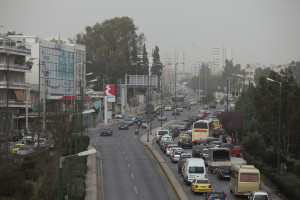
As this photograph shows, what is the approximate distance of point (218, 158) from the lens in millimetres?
51781

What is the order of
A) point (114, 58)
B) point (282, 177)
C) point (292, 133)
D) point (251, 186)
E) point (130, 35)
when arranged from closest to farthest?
1. point (251, 186)
2. point (282, 177)
3. point (292, 133)
4. point (114, 58)
5. point (130, 35)

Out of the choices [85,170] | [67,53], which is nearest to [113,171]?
[85,170]

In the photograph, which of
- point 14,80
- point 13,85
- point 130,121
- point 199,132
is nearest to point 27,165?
point 199,132

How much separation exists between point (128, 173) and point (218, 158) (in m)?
8.21

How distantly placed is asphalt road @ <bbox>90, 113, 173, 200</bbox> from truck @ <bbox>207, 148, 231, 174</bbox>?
4950mm

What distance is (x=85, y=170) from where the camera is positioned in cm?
5147

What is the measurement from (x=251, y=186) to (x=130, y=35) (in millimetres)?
117127

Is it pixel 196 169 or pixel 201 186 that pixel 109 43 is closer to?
pixel 196 169

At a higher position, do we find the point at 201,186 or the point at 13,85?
the point at 13,85

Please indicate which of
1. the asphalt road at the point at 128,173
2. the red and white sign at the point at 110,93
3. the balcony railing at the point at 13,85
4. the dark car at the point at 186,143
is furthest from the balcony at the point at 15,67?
the dark car at the point at 186,143

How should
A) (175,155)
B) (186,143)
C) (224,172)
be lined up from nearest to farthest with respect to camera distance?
1. (224,172)
2. (175,155)
3. (186,143)

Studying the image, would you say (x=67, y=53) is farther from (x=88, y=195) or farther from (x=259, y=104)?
(x=88, y=195)

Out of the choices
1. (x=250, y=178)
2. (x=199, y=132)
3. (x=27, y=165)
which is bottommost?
(x=250, y=178)

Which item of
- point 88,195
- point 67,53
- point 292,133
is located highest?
point 67,53
